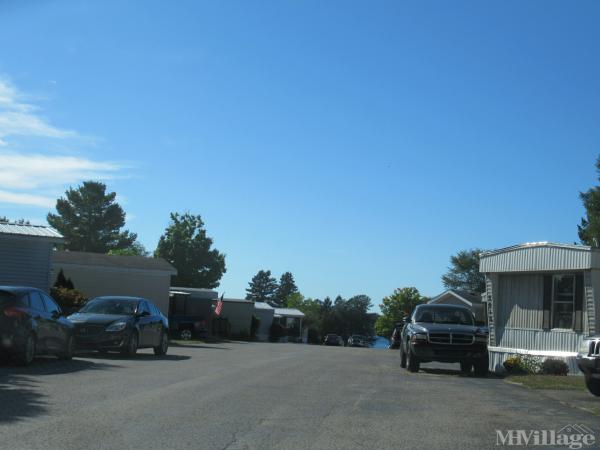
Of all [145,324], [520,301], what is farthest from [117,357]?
[520,301]

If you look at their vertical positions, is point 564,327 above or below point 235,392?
above

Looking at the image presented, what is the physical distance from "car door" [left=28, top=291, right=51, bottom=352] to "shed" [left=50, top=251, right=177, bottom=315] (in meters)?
26.2

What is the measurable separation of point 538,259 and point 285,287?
139809mm

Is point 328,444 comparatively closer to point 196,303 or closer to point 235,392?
point 235,392

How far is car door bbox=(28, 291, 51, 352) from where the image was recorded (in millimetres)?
14617

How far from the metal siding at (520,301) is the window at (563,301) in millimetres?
463

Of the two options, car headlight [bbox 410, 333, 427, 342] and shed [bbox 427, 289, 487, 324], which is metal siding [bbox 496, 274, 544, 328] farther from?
shed [bbox 427, 289, 487, 324]

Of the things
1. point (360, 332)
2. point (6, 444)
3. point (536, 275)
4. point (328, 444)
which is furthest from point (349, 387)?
point (360, 332)

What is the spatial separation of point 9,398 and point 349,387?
5703mm

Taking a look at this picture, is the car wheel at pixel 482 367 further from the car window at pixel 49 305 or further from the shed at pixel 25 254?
the shed at pixel 25 254

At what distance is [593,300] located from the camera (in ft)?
66.0

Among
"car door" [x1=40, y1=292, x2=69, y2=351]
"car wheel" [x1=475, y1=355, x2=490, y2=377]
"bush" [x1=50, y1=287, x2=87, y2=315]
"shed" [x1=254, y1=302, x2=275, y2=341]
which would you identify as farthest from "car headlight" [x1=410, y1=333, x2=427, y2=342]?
"shed" [x1=254, y1=302, x2=275, y2=341]

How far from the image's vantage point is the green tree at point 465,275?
7981 cm

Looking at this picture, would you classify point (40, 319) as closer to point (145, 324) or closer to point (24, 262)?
point (145, 324)
